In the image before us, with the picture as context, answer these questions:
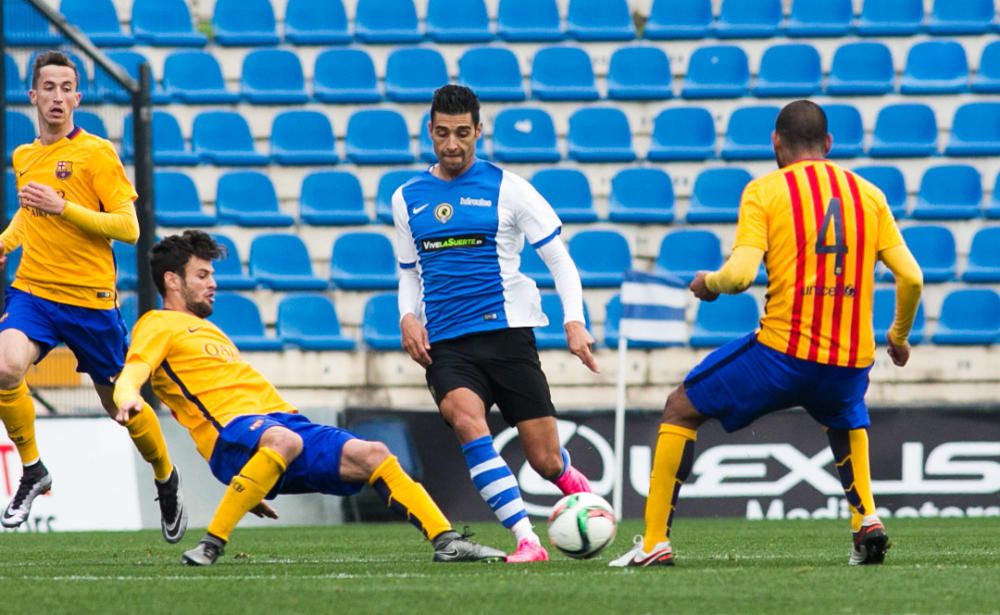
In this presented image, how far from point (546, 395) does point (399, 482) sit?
83cm

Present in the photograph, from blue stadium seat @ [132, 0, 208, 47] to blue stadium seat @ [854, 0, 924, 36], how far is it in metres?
5.69

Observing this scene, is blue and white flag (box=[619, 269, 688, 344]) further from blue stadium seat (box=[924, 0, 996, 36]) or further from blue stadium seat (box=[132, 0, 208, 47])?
blue stadium seat (box=[132, 0, 208, 47])

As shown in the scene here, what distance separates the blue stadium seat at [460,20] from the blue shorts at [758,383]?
27.8 ft

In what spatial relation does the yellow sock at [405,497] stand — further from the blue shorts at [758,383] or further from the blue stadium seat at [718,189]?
the blue stadium seat at [718,189]

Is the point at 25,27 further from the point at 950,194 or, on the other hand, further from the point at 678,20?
the point at 950,194

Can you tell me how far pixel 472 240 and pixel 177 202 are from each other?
278 inches

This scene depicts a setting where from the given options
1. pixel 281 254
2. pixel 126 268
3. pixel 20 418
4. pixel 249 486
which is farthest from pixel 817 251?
pixel 281 254

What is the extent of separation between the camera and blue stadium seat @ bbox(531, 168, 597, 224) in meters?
13.3

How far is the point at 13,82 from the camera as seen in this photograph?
10.8 metres

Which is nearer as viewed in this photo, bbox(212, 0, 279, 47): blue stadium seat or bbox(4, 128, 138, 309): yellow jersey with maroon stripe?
bbox(4, 128, 138, 309): yellow jersey with maroon stripe

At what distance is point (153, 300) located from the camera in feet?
36.0

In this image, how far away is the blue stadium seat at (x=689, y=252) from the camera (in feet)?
42.8

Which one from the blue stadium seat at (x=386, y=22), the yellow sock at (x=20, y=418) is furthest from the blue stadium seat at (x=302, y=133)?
the yellow sock at (x=20, y=418)

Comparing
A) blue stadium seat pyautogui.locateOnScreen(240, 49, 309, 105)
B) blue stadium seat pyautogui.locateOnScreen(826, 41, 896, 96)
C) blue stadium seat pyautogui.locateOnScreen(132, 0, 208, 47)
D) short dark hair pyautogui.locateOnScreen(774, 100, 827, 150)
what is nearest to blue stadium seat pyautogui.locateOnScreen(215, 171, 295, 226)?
blue stadium seat pyautogui.locateOnScreen(240, 49, 309, 105)
